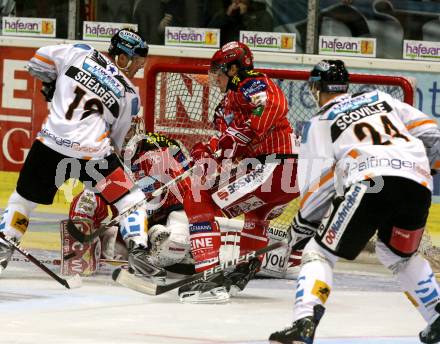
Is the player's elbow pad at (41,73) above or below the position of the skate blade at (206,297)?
above

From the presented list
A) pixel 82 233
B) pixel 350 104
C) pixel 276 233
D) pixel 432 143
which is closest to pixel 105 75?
pixel 82 233

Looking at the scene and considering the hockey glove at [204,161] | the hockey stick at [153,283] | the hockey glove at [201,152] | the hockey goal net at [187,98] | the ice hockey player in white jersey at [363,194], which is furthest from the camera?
the hockey goal net at [187,98]

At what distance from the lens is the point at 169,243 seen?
266 inches

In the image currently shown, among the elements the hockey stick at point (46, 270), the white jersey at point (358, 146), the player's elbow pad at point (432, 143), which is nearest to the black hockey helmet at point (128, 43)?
the hockey stick at point (46, 270)

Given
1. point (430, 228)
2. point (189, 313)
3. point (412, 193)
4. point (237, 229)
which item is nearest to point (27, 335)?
point (189, 313)

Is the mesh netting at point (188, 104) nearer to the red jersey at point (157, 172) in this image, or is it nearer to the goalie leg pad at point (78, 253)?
the red jersey at point (157, 172)

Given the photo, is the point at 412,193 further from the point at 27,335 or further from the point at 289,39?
the point at 289,39

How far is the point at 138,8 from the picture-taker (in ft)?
31.2

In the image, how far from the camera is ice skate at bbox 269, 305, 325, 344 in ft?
14.6

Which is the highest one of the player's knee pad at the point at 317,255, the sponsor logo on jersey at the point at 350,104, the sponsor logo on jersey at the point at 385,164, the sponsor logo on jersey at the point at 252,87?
the sponsor logo on jersey at the point at 350,104

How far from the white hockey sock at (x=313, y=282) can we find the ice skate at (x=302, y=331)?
0.8 inches

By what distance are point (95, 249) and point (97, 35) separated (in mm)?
3276

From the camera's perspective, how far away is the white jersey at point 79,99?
609cm

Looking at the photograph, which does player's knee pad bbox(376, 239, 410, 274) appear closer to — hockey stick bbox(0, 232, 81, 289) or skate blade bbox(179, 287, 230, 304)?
skate blade bbox(179, 287, 230, 304)
